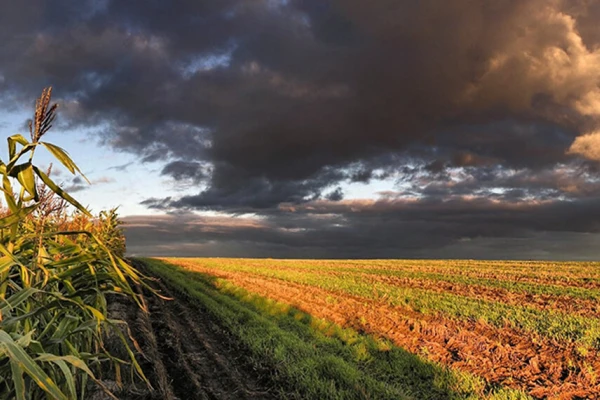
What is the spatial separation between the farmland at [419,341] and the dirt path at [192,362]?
43 centimetres

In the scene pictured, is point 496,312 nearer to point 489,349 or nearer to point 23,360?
point 489,349

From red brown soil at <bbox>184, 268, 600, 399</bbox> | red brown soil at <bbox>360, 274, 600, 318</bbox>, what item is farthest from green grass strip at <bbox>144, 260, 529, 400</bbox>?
red brown soil at <bbox>360, 274, 600, 318</bbox>

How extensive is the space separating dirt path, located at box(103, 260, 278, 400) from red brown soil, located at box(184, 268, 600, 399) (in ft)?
14.7

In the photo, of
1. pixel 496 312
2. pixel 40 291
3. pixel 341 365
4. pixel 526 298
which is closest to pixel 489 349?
pixel 341 365

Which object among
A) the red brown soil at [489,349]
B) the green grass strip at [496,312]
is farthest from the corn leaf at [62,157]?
the green grass strip at [496,312]

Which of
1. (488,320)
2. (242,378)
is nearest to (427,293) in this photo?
(488,320)

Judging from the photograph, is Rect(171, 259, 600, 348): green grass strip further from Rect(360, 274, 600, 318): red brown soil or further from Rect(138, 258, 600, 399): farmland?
Rect(360, 274, 600, 318): red brown soil

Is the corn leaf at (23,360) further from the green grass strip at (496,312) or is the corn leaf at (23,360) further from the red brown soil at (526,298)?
the red brown soil at (526,298)

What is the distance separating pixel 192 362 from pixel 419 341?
6.29 meters

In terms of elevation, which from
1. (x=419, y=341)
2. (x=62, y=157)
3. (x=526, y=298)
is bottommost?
(x=419, y=341)

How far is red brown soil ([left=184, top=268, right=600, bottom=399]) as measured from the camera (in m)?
8.52

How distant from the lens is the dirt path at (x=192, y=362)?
739cm

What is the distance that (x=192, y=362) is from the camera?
30.0ft

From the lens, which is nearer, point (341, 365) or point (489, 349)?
point (341, 365)
